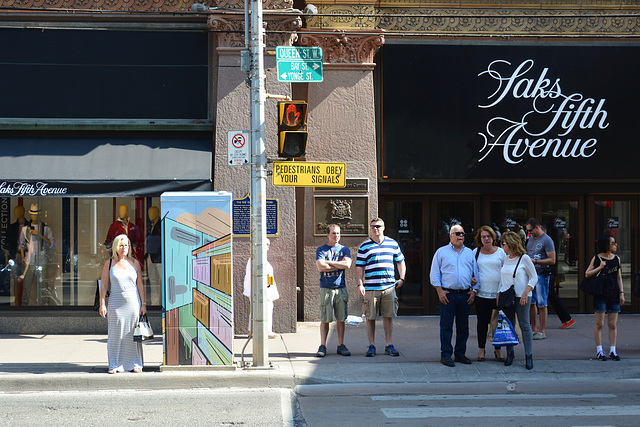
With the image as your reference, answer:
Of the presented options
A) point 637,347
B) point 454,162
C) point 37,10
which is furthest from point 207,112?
point 637,347

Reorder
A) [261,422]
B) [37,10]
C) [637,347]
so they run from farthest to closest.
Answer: [37,10] < [637,347] < [261,422]

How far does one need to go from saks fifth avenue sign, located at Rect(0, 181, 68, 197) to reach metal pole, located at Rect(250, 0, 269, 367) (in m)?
3.95

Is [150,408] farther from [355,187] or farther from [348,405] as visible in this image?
[355,187]

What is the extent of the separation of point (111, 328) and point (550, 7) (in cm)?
996

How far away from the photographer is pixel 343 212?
13.0 metres

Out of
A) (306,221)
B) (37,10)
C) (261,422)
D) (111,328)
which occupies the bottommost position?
(261,422)

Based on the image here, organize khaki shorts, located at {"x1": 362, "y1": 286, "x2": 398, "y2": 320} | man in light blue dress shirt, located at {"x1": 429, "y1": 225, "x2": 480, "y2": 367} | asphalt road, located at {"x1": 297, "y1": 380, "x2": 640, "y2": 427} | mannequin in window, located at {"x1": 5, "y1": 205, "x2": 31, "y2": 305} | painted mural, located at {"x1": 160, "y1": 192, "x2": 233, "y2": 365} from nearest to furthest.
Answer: asphalt road, located at {"x1": 297, "y1": 380, "x2": 640, "y2": 427}, painted mural, located at {"x1": 160, "y1": 192, "x2": 233, "y2": 365}, man in light blue dress shirt, located at {"x1": 429, "y1": 225, "x2": 480, "y2": 367}, khaki shorts, located at {"x1": 362, "y1": 286, "x2": 398, "y2": 320}, mannequin in window, located at {"x1": 5, "y1": 205, "x2": 31, "y2": 305}

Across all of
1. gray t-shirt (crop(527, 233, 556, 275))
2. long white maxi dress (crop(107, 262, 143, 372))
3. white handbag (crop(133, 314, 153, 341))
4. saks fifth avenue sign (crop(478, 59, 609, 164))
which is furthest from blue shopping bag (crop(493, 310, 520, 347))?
saks fifth avenue sign (crop(478, 59, 609, 164))

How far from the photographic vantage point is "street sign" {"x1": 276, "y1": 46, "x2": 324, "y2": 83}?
944 cm

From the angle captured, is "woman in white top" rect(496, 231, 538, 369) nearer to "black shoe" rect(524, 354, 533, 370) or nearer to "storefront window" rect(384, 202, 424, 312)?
"black shoe" rect(524, 354, 533, 370)

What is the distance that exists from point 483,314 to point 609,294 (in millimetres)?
1693

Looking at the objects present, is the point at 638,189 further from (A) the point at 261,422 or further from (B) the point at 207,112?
(A) the point at 261,422

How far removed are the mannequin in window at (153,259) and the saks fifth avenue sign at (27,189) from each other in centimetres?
178

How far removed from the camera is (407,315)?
13625mm
